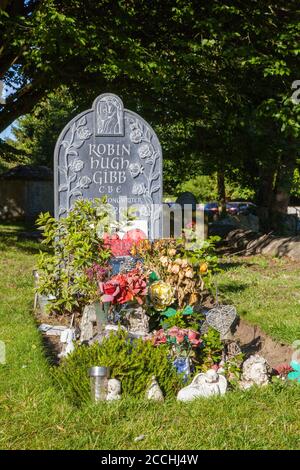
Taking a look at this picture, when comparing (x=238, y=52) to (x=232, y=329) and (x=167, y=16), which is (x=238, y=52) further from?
(x=232, y=329)

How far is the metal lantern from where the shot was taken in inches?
165

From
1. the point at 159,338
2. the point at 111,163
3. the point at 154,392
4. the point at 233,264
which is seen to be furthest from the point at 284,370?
the point at 233,264

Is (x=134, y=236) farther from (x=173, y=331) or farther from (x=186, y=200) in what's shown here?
(x=186, y=200)

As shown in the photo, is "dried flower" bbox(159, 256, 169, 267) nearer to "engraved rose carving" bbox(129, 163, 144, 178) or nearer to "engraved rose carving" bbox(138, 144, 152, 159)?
"engraved rose carving" bbox(129, 163, 144, 178)

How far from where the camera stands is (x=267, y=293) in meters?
9.24

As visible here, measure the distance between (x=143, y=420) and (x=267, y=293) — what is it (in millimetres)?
5760

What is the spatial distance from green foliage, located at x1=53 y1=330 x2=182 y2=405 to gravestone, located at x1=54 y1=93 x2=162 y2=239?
3.98m

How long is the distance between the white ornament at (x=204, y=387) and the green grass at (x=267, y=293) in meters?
1.89

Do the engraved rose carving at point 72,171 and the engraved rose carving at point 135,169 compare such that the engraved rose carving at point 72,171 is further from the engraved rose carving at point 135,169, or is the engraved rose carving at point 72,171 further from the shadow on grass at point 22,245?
the shadow on grass at point 22,245

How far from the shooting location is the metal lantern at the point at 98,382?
4184 millimetres

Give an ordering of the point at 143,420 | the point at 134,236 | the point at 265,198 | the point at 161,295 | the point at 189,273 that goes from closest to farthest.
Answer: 1. the point at 143,420
2. the point at 161,295
3. the point at 189,273
4. the point at 134,236
5. the point at 265,198

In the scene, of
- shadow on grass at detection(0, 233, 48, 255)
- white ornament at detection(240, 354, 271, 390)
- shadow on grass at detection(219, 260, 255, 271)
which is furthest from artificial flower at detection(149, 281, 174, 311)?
shadow on grass at detection(0, 233, 48, 255)

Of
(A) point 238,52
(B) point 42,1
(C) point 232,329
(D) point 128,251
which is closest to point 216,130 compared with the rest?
(A) point 238,52

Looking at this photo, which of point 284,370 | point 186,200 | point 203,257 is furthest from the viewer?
point 186,200
